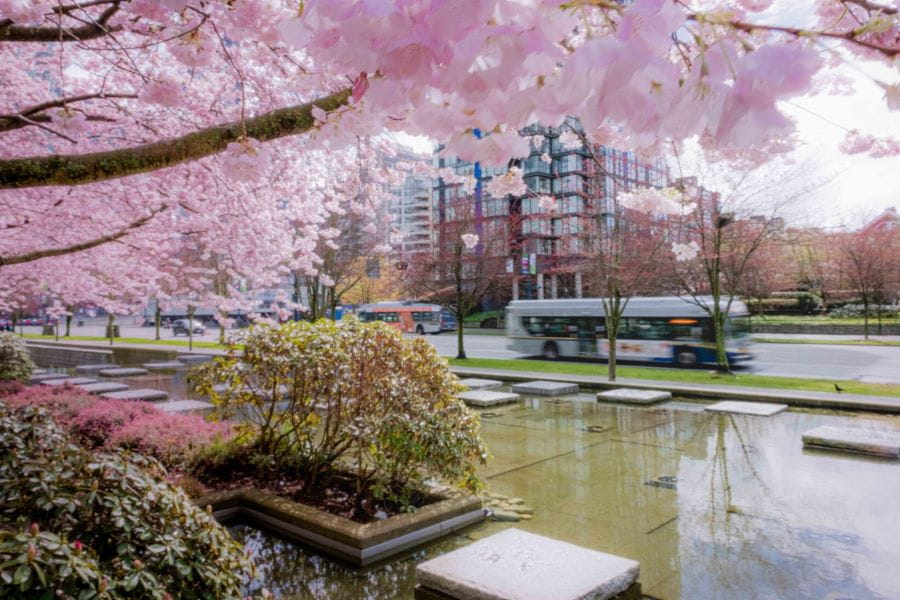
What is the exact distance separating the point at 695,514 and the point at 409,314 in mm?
35713

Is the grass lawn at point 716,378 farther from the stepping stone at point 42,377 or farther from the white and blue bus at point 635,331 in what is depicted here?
the stepping stone at point 42,377

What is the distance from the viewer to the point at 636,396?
35.5ft

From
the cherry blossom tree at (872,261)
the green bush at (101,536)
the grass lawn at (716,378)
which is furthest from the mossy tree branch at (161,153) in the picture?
the cherry blossom tree at (872,261)

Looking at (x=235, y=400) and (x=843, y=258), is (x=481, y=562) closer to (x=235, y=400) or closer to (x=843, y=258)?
(x=235, y=400)

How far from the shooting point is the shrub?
1390cm

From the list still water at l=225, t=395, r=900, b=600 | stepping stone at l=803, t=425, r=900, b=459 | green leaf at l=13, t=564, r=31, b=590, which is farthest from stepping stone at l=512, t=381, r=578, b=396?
green leaf at l=13, t=564, r=31, b=590

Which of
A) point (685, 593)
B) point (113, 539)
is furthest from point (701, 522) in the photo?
point (113, 539)

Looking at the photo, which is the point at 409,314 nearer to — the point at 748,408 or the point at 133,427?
the point at 748,408

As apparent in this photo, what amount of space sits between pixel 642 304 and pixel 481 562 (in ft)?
54.5

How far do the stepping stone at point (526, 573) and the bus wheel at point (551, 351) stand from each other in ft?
59.6

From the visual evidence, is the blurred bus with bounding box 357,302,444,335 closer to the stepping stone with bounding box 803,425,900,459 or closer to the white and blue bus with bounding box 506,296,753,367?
the white and blue bus with bounding box 506,296,753,367

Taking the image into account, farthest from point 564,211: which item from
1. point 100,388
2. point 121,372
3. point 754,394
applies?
point 121,372

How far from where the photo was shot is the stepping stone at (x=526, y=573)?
10.1 ft

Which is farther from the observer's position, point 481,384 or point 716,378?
point 716,378
